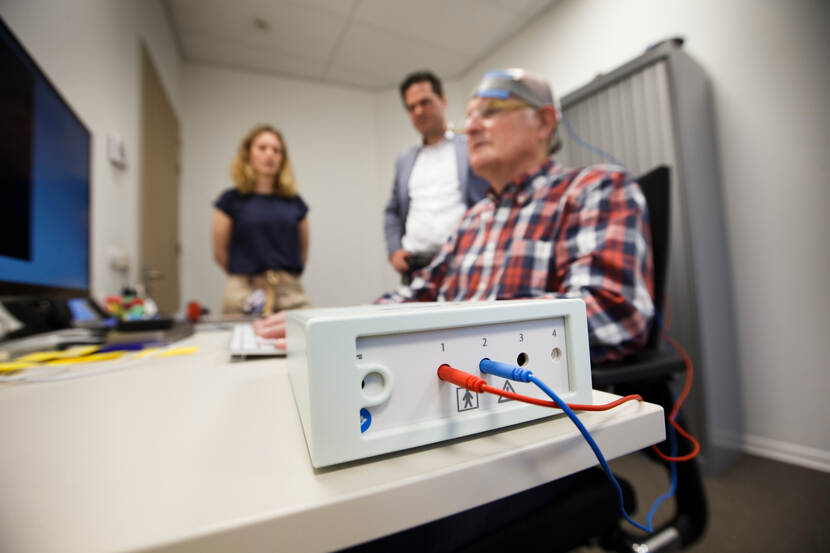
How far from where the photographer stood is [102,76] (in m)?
1.29

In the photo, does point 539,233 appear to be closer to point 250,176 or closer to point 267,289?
point 267,289

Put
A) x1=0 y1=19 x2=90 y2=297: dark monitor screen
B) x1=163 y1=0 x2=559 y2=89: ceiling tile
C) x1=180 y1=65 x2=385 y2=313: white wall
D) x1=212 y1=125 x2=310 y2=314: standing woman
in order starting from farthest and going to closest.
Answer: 1. x1=180 y1=65 x2=385 y2=313: white wall
2. x1=163 y1=0 x2=559 y2=89: ceiling tile
3. x1=212 y1=125 x2=310 y2=314: standing woman
4. x1=0 y1=19 x2=90 y2=297: dark monitor screen

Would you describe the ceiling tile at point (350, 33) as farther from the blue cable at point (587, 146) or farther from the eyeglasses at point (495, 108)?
the eyeglasses at point (495, 108)

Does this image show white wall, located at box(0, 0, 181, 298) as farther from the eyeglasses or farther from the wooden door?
the eyeglasses

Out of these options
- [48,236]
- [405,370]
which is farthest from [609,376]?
[48,236]

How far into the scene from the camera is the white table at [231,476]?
148mm

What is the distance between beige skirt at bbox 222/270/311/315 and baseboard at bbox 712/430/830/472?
1.66 meters

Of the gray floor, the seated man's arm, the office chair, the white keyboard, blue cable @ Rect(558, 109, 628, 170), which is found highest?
blue cable @ Rect(558, 109, 628, 170)

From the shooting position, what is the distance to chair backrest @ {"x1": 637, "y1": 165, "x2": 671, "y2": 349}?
2.23ft

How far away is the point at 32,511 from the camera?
161 millimetres

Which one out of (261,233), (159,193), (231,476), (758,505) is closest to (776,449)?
(758,505)

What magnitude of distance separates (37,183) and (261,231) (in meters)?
1.00

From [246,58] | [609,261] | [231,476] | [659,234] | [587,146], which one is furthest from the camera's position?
[246,58]

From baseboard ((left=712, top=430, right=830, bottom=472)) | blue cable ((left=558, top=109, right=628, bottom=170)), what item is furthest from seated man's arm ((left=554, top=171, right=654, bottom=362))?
baseboard ((left=712, top=430, right=830, bottom=472))
